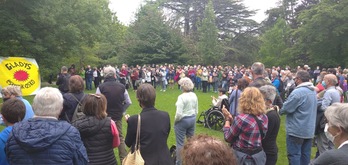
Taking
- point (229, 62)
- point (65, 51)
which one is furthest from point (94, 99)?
point (229, 62)

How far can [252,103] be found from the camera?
3.55 m

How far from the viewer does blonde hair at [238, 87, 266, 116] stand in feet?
11.6

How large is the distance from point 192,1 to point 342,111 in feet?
145

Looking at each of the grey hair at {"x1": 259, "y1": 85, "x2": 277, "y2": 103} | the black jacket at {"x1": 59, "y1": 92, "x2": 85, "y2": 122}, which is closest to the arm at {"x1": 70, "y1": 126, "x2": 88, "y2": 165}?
the black jacket at {"x1": 59, "y1": 92, "x2": 85, "y2": 122}

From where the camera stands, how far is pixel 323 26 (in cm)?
3269

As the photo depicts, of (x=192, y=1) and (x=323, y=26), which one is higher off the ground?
(x=192, y=1)

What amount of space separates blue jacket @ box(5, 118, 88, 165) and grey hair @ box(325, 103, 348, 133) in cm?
221

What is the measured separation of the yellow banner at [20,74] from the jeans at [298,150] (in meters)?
8.37

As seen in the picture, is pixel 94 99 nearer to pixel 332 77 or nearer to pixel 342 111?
pixel 342 111

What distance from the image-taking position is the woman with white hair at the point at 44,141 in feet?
8.24

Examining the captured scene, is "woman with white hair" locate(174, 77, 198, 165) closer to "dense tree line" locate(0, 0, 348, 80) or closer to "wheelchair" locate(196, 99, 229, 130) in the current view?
"wheelchair" locate(196, 99, 229, 130)

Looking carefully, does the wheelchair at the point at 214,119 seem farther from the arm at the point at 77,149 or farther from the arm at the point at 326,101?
the arm at the point at 77,149

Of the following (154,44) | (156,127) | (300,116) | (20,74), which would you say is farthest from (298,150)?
(154,44)

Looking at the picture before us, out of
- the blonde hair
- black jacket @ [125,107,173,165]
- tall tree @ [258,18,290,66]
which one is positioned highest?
tall tree @ [258,18,290,66]
